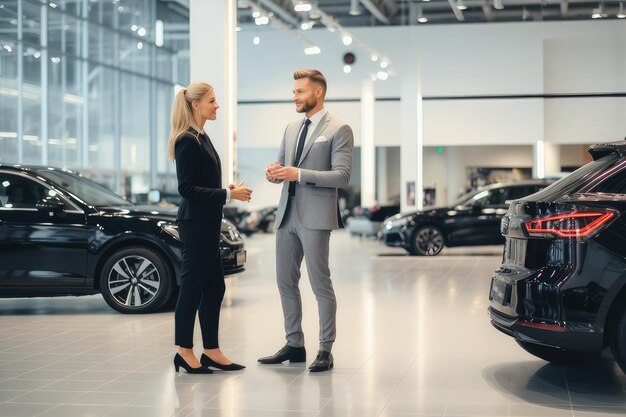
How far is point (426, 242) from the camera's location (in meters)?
17.6

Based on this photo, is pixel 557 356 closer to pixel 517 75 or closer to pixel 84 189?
pixel 84 189

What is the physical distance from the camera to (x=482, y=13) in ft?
95.5

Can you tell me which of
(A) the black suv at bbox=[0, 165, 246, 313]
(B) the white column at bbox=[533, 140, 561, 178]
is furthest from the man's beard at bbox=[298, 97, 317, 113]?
(B) the white column at bbox=[533, 140, 561, 178]

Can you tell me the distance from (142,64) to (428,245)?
515 inches

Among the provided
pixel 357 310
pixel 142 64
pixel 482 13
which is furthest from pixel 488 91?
pixel 357 310

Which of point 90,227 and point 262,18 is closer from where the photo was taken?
point 90,227

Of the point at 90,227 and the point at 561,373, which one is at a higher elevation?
the point at 90,227

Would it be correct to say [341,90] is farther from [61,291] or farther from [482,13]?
[61,291]

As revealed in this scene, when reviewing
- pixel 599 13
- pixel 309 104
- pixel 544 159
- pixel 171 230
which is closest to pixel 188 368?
pixel 309 104

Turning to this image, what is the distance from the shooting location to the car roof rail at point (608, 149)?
531 cm

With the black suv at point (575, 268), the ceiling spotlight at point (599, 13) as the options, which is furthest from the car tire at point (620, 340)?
the ceiling spotlight at point (599, 13)

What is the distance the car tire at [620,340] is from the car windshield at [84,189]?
17.8 feet

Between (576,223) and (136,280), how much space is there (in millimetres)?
4969

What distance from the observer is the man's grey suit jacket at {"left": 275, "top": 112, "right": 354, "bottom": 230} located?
19.5ft
